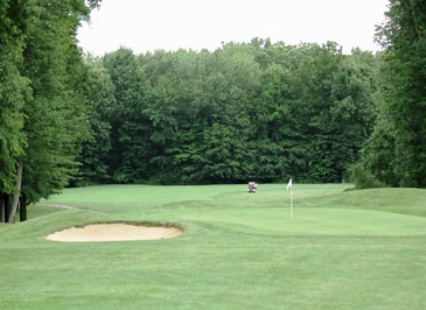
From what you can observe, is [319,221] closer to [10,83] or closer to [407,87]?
[10,83]

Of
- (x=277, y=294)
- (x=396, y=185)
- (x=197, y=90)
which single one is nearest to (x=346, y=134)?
(x=197, y=90)

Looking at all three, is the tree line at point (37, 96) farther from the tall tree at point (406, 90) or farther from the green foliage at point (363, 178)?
the green foliage at point (363, 178)

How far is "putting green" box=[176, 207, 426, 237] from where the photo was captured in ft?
51.1

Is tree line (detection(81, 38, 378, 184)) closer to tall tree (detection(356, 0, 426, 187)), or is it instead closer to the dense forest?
the dense forest

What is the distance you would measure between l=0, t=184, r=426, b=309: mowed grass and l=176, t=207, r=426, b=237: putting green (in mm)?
32

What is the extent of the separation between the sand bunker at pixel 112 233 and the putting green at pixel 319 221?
1.37m

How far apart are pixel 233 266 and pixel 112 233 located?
25.6ft

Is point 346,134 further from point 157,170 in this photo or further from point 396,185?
point 396,185

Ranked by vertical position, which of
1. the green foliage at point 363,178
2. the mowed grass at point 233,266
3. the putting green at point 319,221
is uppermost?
the green foliage at point 363,178

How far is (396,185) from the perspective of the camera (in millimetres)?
43031

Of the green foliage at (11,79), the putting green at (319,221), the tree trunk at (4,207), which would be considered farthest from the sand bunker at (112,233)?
the tree trunk at (4,207)

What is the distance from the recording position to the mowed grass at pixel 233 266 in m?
8.40

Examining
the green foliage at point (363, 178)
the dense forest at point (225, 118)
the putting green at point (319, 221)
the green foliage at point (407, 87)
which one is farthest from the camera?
the dense forest at point (225, 118)

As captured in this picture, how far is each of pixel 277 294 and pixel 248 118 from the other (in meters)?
69.8
